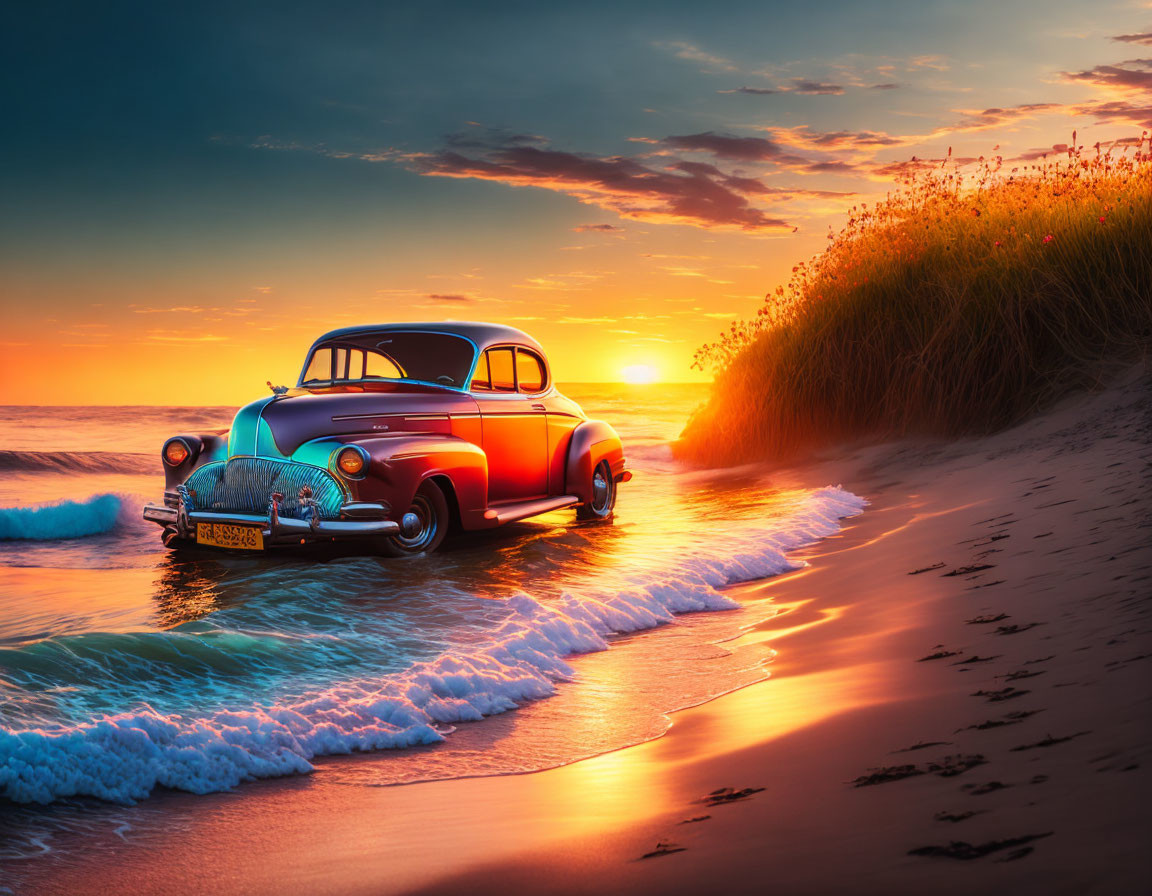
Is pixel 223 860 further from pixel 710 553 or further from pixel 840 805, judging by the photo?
pixel 710 553

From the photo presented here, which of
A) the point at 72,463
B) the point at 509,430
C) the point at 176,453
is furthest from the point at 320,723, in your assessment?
the point at 72,463

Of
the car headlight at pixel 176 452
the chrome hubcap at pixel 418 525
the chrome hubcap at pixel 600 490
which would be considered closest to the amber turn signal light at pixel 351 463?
the chrome hubcap at pixel 418 525

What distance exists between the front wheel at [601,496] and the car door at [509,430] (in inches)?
34.3

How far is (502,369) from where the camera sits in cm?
909

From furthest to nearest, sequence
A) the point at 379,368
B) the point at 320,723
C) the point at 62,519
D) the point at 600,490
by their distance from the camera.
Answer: the point at 600,490, the point at 62,519, the point at 379,368, the point at 320,723

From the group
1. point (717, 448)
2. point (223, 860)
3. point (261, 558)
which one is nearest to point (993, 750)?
point (223, 860)

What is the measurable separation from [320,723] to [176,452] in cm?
479

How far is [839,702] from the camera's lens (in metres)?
3.29

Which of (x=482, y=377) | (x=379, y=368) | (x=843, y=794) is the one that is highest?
(x=379, y=368)

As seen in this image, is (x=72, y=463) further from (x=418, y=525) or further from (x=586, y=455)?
(x=418, y=525)

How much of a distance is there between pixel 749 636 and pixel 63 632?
358cm

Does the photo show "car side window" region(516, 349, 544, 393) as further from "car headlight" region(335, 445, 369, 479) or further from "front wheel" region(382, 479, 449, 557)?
"car headlight" region(335, 445, 369, 479)

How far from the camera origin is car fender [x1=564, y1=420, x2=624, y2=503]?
9703mm

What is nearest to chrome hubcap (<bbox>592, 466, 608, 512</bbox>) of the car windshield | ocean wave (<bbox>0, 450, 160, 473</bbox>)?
the car windshield
